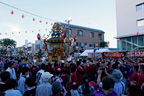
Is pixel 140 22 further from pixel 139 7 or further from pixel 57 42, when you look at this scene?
pixel 57 42

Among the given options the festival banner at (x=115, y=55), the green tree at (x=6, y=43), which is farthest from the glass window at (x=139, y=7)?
the green tree at (x=6, y=43)

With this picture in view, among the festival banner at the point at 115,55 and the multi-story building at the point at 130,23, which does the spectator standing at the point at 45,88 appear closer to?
the festival banner at the point at 115,55

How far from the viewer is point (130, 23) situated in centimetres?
2672

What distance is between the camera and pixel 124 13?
1101 inches

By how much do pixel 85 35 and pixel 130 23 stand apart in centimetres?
1746

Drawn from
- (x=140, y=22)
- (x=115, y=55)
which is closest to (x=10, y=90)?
(x=115, y=55)

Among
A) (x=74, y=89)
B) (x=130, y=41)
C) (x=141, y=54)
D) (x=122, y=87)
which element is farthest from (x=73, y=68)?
(x=130, y=41)

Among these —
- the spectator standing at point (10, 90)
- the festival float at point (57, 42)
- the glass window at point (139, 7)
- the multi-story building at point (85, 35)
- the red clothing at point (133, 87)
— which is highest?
the glass window at point (139, 7)

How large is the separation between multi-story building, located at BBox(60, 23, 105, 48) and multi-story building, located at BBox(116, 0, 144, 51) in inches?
490

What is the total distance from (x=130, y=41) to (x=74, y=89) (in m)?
26.2

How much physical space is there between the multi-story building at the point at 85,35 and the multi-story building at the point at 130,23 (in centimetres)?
1244

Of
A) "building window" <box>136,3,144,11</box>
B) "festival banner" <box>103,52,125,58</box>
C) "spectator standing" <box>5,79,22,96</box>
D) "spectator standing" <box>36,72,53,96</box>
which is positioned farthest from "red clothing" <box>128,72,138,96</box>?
"building window" <box>136,3,144,11</box>

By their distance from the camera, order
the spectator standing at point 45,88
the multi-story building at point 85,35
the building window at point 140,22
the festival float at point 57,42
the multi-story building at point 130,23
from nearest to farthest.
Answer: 1. the spectator standing at point 45,88
2. the festival float at point 57,42
3. the building window at point 140,22
4. the multi-story building at point 130,23
5. the multi-story building at point 85,35

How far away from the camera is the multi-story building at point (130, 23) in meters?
24.9
